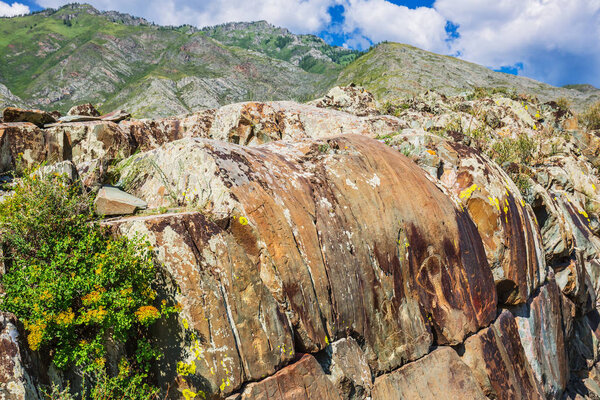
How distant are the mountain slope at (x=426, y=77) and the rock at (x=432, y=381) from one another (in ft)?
350

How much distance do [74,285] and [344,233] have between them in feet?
20.7

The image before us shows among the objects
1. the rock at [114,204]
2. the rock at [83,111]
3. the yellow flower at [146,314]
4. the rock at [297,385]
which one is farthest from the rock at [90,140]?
the rock at [297,385]

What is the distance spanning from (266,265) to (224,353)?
2037 mm

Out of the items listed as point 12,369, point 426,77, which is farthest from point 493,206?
point 426,77

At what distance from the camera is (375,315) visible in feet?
31.2

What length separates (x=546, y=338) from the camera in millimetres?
14062

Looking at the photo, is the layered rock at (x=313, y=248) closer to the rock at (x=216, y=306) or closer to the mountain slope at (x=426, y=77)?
the rock at (x=216, y=306)

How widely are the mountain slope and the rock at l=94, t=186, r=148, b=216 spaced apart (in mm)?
109004

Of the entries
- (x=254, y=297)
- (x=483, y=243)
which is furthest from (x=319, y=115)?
(x=254, y=297)

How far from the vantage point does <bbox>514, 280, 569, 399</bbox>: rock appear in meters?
13.2

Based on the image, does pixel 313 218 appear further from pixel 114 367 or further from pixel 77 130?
pixel 77 130

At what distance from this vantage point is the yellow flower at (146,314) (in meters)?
6.18

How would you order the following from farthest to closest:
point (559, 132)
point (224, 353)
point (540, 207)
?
point (559, 132)
point (540, 207)
point (224, 353)

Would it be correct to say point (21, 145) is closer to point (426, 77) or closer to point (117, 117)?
point (117, 117)
